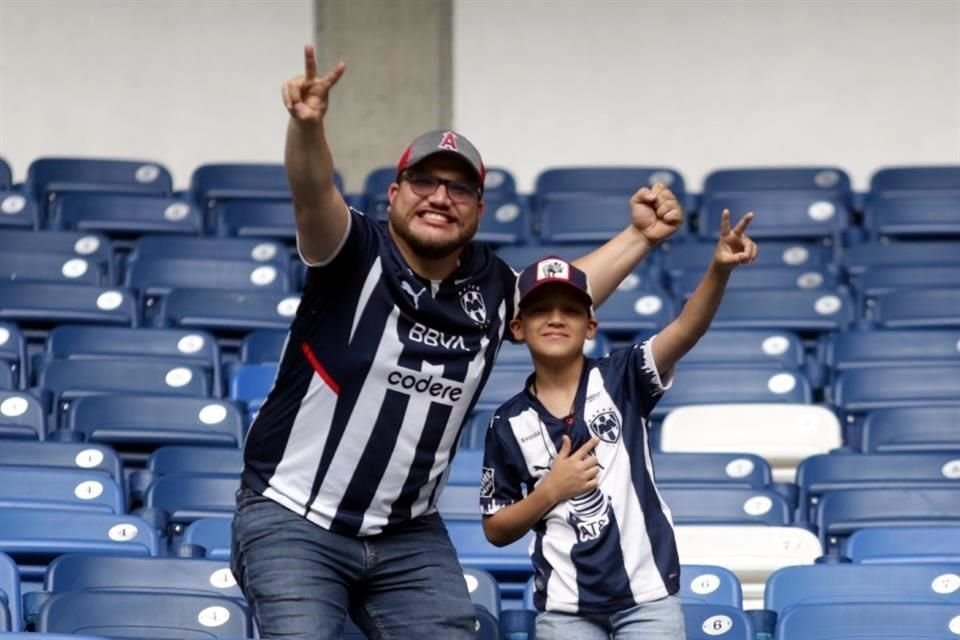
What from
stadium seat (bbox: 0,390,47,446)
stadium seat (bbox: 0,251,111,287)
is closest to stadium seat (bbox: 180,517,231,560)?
stadium seat (bbox: 0,390,47,446)

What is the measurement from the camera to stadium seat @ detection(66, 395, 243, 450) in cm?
634

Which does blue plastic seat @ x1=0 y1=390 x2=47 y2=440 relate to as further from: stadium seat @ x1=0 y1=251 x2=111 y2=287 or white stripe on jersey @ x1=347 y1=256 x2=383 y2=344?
white stripe on jersey @ x1=347 y1=256 x2=383 y2=344

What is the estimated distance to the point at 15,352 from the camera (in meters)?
6.96

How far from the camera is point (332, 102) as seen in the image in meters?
9.97

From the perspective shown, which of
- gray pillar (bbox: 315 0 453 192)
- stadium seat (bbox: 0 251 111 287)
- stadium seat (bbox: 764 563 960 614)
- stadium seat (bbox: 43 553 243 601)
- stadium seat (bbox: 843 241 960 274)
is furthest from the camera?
gray pillar (bbox: 315 0 453 192)

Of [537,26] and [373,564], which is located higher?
[537,26]

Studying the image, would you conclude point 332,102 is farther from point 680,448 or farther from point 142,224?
point 680,448

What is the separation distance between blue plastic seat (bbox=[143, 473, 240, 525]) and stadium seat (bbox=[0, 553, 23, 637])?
104cm

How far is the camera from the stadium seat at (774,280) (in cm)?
790

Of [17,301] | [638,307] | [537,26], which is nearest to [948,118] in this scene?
[537,26]

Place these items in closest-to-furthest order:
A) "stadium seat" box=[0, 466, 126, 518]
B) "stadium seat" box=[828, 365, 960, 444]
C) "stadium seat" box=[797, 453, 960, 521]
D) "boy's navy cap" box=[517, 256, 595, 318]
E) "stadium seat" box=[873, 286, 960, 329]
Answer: "boy's navy cap" box=[517, 256, 595, 318]
"stadium seat" box=[0, 466, 126, 518]
"stadium seat" box=[797, 453, 960, 521]
"stadium seat" box=[828, 365, 960, 444]
"stadium seat" box=[873, 286, 960, 329]

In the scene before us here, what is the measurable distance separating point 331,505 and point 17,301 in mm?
3822

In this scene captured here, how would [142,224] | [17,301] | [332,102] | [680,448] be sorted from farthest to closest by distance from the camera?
[332,102]
[142,224]
[17,301]
[680,448]

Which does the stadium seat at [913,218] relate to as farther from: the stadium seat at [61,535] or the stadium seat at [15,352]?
the stadium seat at [61,535]
